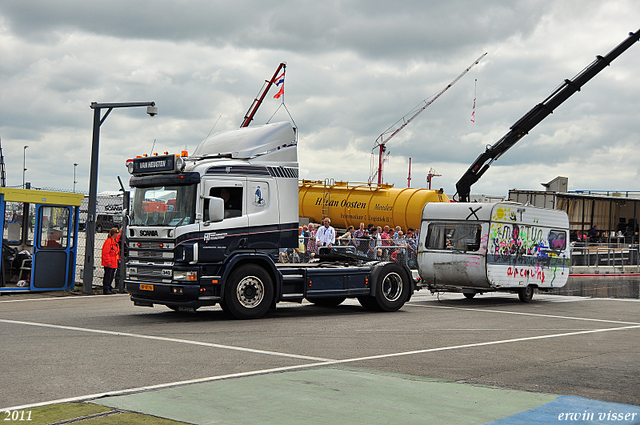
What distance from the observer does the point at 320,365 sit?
863cm

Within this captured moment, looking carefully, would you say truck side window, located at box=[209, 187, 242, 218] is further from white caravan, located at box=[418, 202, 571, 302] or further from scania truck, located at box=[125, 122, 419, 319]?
white caravan, located at box=[418, 202, 571, 302]

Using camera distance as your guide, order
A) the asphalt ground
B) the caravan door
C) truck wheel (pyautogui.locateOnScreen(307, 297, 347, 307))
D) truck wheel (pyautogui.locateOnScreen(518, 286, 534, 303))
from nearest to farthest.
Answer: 1. the asphalt ground
2. truck wheel (pyautogui.locateOnScreen(307, 297, 347, 307))
3. the caravan door
4. truck wheel (pyautogui.locateOnScreen(518, 286, 534, 303))

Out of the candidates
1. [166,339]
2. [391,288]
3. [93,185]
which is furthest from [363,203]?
[166,339]

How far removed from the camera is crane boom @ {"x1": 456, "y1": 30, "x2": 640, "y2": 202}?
35562mm

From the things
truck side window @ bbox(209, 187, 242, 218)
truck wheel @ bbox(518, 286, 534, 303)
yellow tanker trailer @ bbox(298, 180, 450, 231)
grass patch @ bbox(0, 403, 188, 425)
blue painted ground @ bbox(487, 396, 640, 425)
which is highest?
yellow tanker trailer @ bbox(298, 180, 450, 231)

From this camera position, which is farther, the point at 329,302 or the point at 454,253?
the point at 454,253

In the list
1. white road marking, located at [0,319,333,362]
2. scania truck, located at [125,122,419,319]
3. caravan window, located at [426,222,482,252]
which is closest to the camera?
white road marking, located at [0,319,333,362]

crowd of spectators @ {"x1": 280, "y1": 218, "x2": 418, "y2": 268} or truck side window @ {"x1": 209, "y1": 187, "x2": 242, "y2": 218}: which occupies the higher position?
truck side window @ {"x1": 209, "y1": 187, "x2": 242, "y2": 218}

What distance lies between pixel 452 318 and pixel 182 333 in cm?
599

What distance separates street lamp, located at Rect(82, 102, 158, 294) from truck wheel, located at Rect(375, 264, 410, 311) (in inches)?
303

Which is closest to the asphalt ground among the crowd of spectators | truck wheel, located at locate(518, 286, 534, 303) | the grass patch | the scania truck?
Result: the grass patch

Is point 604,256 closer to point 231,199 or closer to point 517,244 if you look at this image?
point 517,244

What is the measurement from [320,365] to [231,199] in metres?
5.50

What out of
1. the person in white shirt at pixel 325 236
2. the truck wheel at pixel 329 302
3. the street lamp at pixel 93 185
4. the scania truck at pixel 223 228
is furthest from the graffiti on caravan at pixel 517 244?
the street lamp at pixel 93 185
